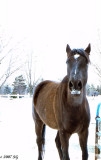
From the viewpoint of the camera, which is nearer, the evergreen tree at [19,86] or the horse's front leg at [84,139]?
the horse's front leg at [84,139]

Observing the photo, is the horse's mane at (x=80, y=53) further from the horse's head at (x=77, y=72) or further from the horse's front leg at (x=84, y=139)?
the horse's front leg at (x=84, y=139)

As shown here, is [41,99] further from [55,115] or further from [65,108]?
[65,108]

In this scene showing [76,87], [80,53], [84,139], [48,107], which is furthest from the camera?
A: [48,107]

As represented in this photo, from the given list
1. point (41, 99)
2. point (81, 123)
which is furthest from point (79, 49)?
point (41, 99)

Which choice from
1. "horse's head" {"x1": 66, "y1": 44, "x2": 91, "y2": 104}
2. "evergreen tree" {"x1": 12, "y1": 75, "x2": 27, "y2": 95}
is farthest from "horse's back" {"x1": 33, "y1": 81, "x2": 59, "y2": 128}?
"evergreen tree" {"x1": 12, "y1": 75, "x2": 27, "y2": 95}

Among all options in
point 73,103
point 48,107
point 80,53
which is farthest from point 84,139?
point 80,53

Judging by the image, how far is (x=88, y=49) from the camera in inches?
103

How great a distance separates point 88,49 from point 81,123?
91 centimetres

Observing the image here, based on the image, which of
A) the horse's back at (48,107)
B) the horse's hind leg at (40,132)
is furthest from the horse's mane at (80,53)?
the horse's hind leg at (40,132)

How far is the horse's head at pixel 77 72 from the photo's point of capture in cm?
218

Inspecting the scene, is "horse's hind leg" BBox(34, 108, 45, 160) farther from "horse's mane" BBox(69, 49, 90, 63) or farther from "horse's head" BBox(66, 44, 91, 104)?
"horse's mane" BBox(69, 49, 90, 63)

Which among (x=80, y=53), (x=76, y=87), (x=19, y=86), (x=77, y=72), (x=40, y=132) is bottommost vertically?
(x=40, y=132)

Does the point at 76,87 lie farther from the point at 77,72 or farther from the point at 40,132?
the point at 40,132

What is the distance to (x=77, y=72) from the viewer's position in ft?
7.36
